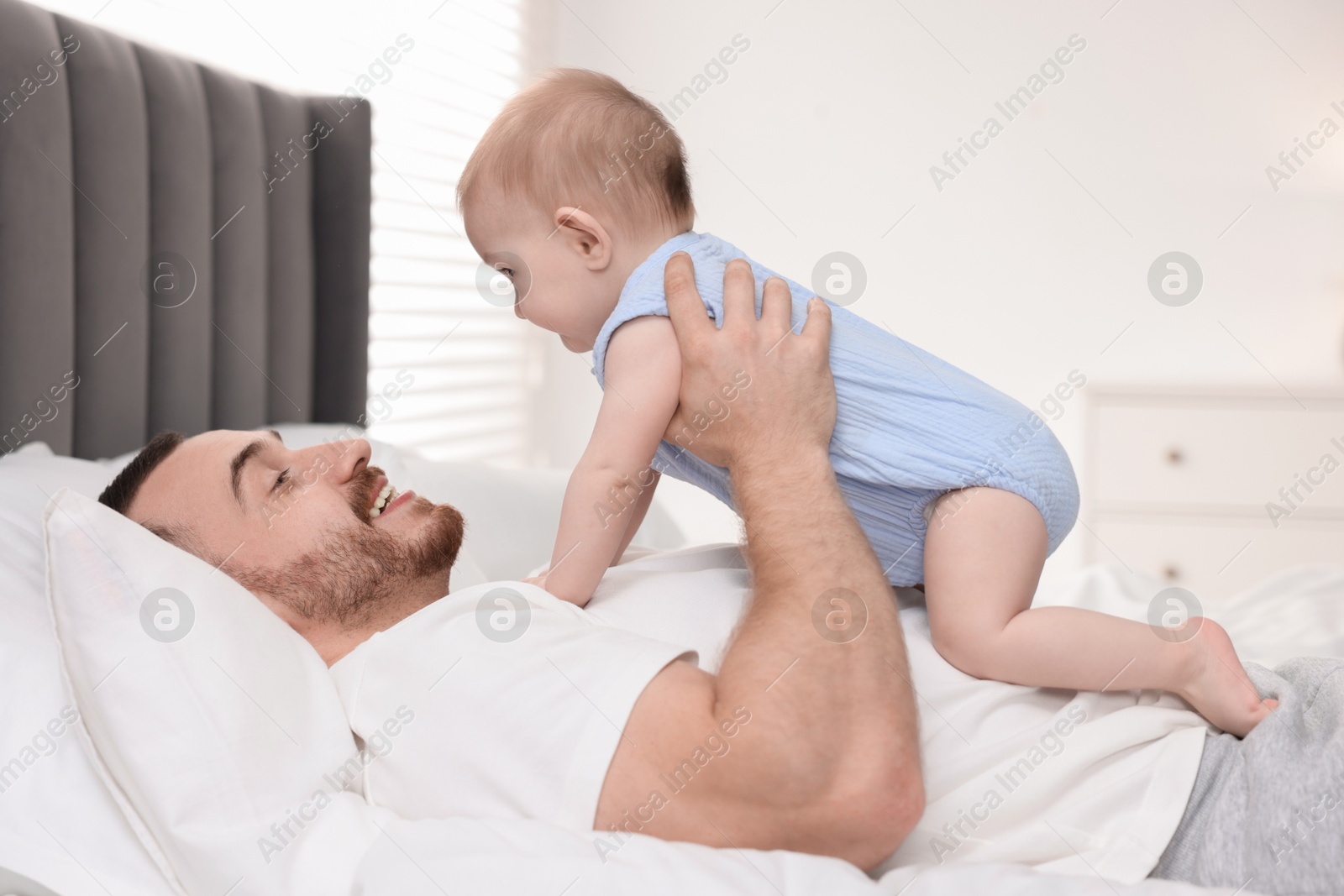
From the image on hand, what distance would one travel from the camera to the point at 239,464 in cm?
106

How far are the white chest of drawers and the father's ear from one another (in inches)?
76.0

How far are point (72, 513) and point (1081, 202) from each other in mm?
2947

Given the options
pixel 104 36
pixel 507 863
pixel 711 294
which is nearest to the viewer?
pixel 507 863

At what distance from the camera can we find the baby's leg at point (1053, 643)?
88 centimetres

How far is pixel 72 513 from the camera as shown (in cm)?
84

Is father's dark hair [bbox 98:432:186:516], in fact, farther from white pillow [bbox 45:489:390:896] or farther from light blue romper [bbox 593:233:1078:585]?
light blue romper [bbox 593:233:1078:585]

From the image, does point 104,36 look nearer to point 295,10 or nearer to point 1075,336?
point 295,10

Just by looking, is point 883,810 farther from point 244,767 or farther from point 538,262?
point 538,262

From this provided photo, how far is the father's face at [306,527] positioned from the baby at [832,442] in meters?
0.18

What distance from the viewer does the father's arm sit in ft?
2.33

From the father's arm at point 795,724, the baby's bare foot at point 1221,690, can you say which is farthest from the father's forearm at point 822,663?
the baby's bare foot at point 1221,690

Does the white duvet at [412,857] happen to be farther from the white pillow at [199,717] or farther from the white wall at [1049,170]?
the white wall at [1049,170]

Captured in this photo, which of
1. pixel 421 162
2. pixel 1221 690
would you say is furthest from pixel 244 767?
pixel 421 162

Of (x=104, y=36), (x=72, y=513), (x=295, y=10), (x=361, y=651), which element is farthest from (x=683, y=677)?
(x=295, y=10)
